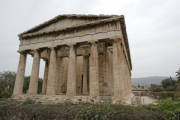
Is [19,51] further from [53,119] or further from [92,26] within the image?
[53,119]

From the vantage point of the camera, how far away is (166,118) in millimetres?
6426

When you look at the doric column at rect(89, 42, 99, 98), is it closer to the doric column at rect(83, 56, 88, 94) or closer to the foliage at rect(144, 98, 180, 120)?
the doric column at rect(83, 56, 88, 94)

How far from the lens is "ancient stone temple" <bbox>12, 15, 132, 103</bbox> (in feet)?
44.8

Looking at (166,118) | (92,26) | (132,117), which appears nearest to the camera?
(132,117)

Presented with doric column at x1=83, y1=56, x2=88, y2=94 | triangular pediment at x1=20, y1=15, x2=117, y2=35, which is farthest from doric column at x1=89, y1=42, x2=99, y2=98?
doric column at x1=83, y1=56, x2=88, y2=94

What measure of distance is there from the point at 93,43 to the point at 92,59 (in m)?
1.88

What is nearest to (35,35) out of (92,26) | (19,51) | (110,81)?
(19,51)

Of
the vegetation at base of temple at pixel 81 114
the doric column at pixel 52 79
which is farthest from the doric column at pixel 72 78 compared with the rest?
the vegetation at base of temple at pixel 81 114

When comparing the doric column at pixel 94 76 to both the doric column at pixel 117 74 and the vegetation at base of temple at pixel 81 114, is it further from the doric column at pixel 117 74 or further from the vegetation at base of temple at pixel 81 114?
the vegetation at base of temple at pixel 81 114

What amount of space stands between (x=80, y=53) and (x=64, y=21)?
511 centimetres

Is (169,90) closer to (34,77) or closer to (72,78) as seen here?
(72,78)

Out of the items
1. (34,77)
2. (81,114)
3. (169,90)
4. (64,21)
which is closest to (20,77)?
(34,77)

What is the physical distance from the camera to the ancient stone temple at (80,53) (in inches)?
537

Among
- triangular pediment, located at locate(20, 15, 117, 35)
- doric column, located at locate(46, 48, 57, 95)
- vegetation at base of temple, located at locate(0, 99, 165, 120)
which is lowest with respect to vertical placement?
vegetation at base of temple, located at locate(0, 99, 165, 120)
